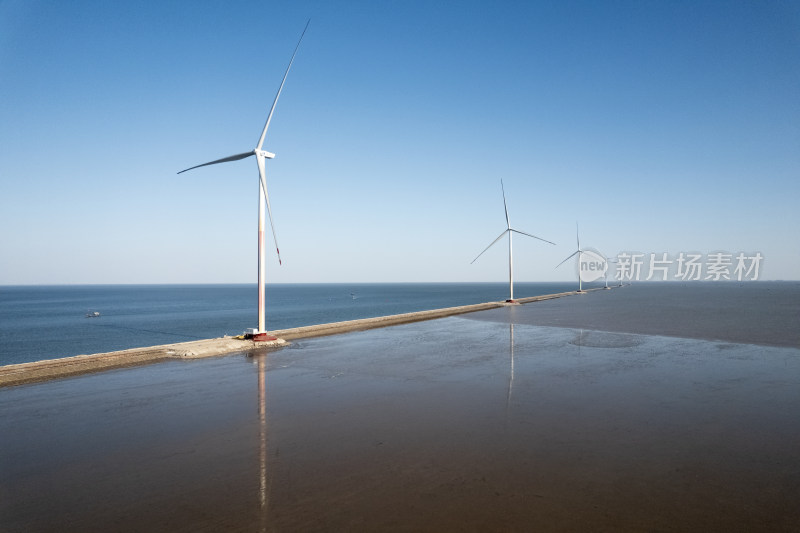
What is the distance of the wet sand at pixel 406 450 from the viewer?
22.2ft

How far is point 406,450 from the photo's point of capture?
31.2 feet

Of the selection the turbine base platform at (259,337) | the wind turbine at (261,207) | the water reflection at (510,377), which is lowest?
the water reflection at (510,377)

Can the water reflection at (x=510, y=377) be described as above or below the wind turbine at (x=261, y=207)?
below

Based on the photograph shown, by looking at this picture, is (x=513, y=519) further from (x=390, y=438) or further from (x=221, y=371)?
(x=221, y=371)

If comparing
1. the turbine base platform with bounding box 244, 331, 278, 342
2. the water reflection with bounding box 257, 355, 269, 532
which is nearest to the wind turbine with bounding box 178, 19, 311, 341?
the turbine base platform with bounding box 244, 331, 278, 342

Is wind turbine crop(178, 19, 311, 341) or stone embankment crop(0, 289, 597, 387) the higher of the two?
wind turbine crop(178, 19, 311, 341)

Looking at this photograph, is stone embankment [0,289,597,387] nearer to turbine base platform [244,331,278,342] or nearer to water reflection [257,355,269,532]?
turbine base platform [244,331,278,342]

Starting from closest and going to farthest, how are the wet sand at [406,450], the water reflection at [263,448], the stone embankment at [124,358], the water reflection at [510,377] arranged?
the wet sand at [406,450], the water reflection at [263,448], the water reflection at [510,377], the stone embankment at [124,358]

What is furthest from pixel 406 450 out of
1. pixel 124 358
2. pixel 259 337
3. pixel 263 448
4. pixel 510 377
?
pixel 259 337

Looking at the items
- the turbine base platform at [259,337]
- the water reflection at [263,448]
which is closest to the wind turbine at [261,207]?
the turbine base platform at [259,337]

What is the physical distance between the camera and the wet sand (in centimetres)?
676

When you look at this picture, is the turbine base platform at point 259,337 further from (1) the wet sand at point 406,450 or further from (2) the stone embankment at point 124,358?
(1) the wet sand at point 406,450

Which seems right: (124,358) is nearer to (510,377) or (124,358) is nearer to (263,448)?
(263,448)

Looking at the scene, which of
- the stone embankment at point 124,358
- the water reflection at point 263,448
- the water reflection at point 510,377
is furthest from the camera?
the stone embankment at point 124,358
